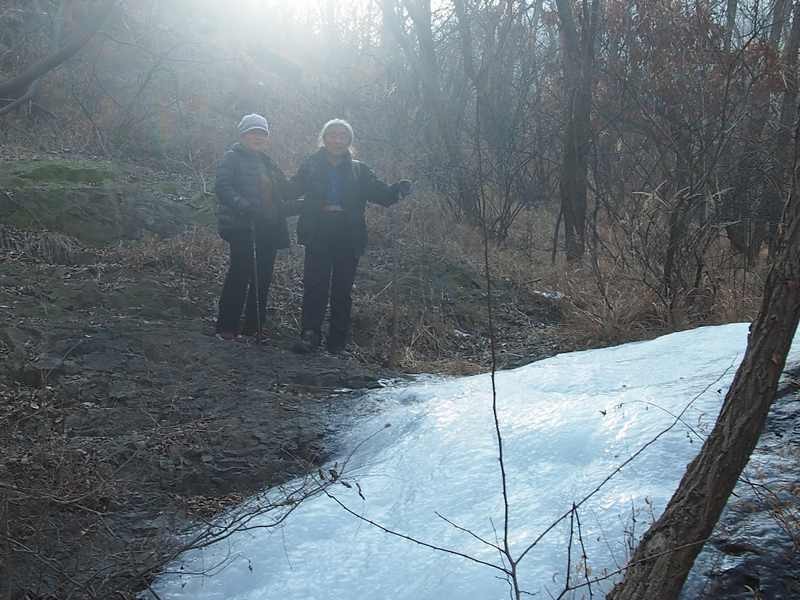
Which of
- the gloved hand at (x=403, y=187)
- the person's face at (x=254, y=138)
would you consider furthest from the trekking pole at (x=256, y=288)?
the gloved hand at (x=403, y=187)

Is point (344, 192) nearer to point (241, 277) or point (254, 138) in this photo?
point (254, 138)

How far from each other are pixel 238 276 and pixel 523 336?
8.14 feet

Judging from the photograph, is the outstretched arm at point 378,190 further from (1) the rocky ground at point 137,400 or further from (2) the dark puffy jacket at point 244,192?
(1) the rocky ground at point 137,400

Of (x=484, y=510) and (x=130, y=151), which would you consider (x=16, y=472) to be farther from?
(x=130, y=151)

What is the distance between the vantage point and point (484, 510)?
2.96 m

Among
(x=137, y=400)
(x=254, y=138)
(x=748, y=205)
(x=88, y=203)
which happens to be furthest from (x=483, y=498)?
(x=88, y=203)

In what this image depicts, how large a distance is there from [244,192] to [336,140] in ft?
2.34

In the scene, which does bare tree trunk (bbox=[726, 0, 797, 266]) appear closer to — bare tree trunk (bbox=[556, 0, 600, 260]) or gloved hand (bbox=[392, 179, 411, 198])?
bare tree trunk (bbox=[556, 0, 600, 260])

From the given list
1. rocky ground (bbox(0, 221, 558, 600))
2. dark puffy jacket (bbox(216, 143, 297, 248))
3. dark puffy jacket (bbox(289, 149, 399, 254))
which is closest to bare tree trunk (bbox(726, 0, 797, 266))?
rocky ground (bbox(0, 221, 558, 600))

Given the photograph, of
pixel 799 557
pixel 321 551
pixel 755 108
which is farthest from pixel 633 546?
pixel 755 108

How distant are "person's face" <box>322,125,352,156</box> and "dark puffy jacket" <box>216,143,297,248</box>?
42cm

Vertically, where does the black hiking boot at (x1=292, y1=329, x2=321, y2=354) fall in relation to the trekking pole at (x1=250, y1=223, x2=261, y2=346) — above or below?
below

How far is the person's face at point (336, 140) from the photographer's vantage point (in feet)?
17.8

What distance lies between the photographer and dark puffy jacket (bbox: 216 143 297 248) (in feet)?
17.7
